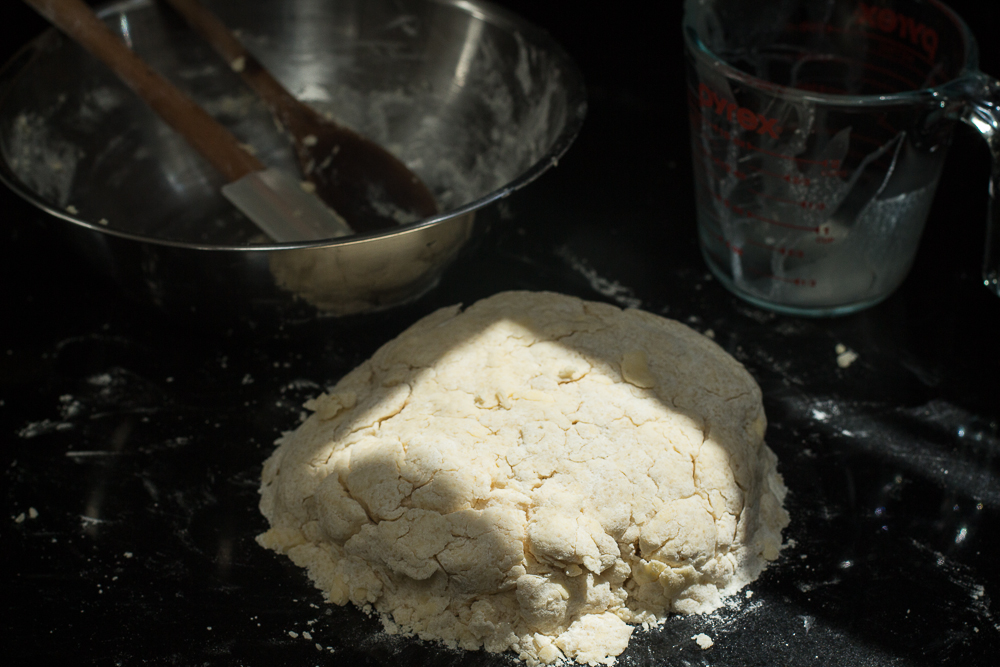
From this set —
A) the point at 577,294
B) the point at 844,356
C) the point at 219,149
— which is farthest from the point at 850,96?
the point at 219,149

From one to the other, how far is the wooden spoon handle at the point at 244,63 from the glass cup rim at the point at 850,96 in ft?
2.35

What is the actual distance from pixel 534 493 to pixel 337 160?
812mm

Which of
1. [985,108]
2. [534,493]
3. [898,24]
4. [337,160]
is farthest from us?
[337,160]

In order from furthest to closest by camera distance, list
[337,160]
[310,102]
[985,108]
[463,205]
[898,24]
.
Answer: [310,102]
[337,160]
[898,24]
[463,205]
[985,108]

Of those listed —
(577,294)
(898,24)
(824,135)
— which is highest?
(898,24)

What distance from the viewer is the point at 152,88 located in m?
1.50

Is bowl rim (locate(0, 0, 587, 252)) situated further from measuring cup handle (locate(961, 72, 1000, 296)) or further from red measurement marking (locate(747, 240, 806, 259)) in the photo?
measuring cup handle (locate(961, 72, 1000, 296))

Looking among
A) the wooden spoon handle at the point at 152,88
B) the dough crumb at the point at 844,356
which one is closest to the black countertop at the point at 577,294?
the dough crumb at the point at 844,356

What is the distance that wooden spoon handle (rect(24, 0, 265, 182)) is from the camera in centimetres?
148

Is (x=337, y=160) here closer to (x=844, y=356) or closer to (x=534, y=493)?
(x=534, y=493)

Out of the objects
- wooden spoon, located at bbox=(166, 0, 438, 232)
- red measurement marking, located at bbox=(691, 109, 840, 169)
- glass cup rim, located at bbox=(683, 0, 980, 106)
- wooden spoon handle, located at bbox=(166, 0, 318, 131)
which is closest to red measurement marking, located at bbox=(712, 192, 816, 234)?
red measurement marking, located at bbox=(691, 109, 840, 169)

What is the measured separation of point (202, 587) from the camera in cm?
111

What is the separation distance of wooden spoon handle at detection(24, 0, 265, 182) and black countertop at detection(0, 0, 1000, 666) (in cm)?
28

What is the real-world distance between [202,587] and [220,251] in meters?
0.43
